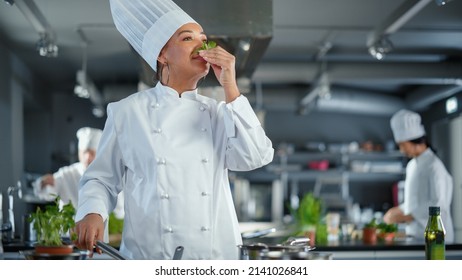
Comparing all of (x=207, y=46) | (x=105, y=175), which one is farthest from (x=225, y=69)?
(x=105, y=175)

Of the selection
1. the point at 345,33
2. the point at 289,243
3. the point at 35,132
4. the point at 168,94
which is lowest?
the point at 289,243

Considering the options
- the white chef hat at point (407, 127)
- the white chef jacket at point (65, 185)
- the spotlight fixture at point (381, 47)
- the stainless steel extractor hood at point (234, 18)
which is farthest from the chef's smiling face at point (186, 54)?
the spotlight fixture at point (381, 47)

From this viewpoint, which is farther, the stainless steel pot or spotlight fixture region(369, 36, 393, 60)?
spotlight fixture region(369, 36, 393, 60)

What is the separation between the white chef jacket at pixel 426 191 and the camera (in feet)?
10.7

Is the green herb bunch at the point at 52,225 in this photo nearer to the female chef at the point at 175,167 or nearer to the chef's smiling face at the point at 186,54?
the female chef at the point at 175,167

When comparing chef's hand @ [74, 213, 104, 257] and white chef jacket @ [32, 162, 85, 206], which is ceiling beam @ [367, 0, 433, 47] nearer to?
white chef jacket @ [32, 162, 85, 206]

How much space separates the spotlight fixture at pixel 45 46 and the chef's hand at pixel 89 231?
1.70 meters

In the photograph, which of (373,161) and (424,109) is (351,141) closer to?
(373,161)

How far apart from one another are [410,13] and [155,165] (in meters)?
2.24

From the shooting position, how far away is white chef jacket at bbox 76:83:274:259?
1.62 m

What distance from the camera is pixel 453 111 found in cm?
584

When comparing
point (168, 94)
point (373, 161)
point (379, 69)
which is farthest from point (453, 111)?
point (168, 94)

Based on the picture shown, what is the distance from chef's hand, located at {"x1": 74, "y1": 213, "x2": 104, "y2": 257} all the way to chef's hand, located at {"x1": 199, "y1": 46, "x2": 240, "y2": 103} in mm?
388

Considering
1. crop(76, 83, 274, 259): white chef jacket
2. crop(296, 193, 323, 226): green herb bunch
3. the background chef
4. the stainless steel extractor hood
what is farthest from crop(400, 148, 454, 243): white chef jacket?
crop(76, 83, 274, 259): white chef jacket
